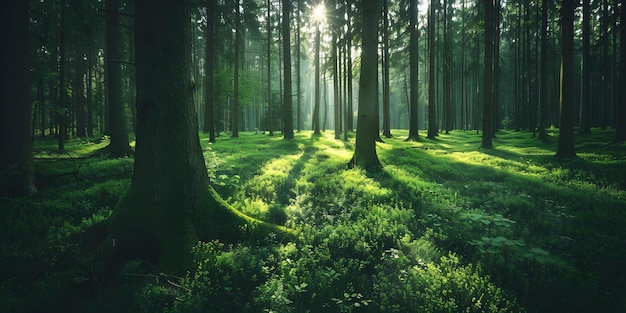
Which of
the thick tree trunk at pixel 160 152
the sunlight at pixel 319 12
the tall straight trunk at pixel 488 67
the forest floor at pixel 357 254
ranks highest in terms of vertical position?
the sunlight at pixel 319 12

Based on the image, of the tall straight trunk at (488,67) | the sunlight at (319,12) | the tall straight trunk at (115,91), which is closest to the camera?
the tall straight trunk at (115,91)

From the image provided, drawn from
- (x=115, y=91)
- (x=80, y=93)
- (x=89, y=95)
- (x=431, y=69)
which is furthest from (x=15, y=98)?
(x=80, y=93)

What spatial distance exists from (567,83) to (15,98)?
18.0m

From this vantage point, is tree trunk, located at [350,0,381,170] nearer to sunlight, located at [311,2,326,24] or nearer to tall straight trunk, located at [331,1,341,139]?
tall straight trunk, located at [331,1,341,139]

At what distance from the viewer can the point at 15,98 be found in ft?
21.6

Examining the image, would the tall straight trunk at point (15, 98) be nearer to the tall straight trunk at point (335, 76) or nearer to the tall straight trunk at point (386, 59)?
the tall straight trunk at point (335, 76)

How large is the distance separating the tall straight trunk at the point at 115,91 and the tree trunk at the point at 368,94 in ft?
29.6

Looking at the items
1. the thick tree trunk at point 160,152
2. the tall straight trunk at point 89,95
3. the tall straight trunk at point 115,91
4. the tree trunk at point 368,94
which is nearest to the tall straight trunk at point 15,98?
the thick tree trunk at point 160,152

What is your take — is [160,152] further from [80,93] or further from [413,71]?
[80,93]

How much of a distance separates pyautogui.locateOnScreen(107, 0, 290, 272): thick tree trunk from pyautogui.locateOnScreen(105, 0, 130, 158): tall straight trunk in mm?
8191

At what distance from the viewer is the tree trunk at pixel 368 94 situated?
10.1 meters

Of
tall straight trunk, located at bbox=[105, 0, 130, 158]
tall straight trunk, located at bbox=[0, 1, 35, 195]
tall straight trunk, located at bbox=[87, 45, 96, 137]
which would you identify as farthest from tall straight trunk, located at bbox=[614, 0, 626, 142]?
tall straight trunk, located at bbox=[87, 45, 96, 137]

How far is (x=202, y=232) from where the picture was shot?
188 inches

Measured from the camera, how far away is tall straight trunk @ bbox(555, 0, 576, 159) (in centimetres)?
1238
